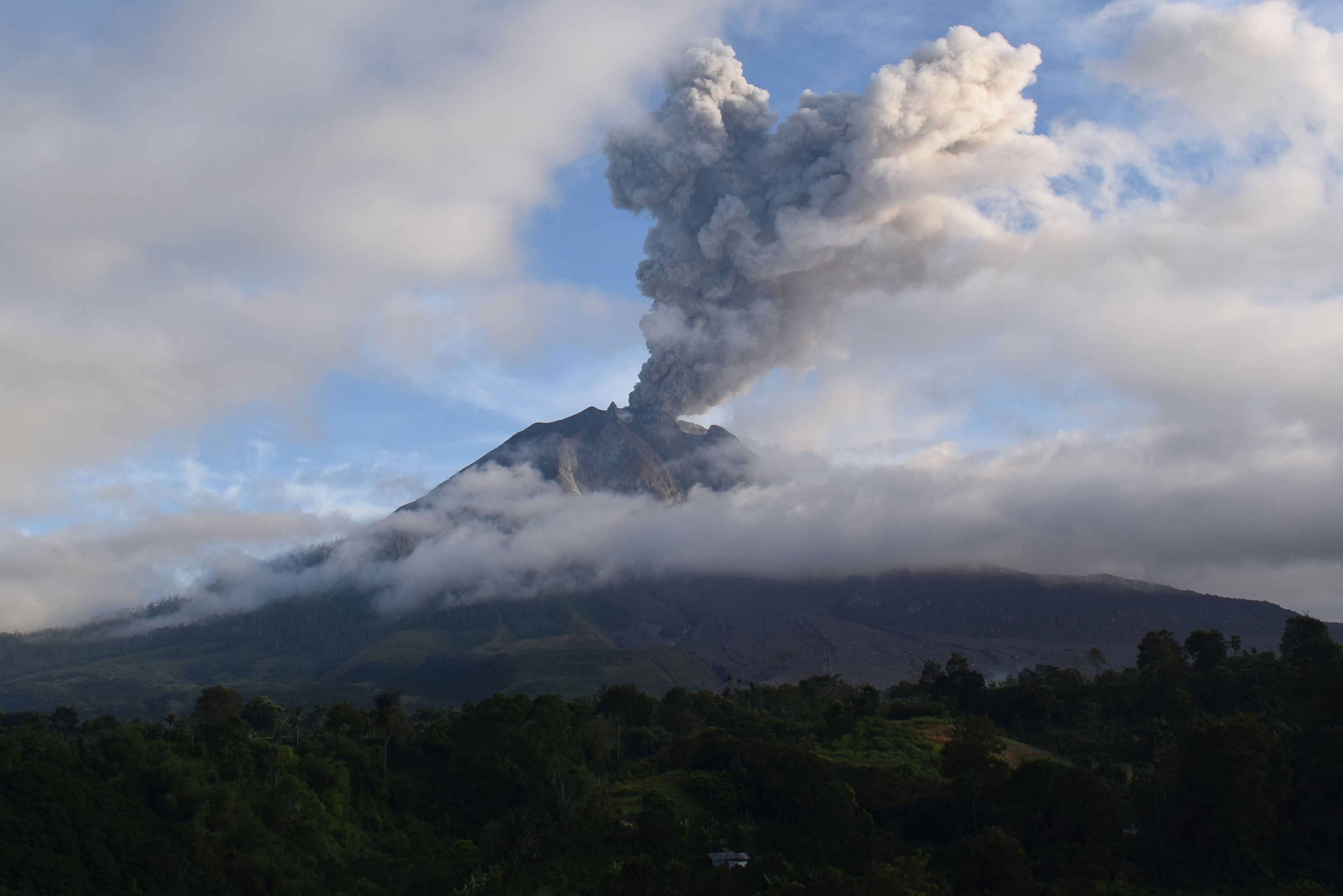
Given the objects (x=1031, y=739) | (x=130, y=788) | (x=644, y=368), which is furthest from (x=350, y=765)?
(x=644, y=368)

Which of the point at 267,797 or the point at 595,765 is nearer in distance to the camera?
the point at 267,797

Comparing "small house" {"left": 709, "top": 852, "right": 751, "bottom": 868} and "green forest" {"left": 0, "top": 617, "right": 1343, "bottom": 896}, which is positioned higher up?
"green forest" {"left": 0, "top": 617, "right": 1343, "bottom": 896}

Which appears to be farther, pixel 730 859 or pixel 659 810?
pixel 659 810

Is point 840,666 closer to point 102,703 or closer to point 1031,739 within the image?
point 1031,739

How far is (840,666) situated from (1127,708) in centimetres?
12927

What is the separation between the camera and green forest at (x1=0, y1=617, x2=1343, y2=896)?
33844 millimetres

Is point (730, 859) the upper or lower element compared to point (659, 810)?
lower

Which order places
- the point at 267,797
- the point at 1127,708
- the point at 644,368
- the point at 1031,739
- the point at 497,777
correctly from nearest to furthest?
1. the point at 267,797
2. the point at 497,777
3. the point at 1031,739
4. the point at 1127,708
5. the point at 644,368

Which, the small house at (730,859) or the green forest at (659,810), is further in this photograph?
the small house at (730,859)

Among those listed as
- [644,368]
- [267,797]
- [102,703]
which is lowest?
[102,703]

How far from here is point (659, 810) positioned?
4216 centimetres

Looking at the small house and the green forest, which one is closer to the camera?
the green forest

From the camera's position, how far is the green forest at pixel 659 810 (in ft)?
111

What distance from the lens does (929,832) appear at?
143 ft
